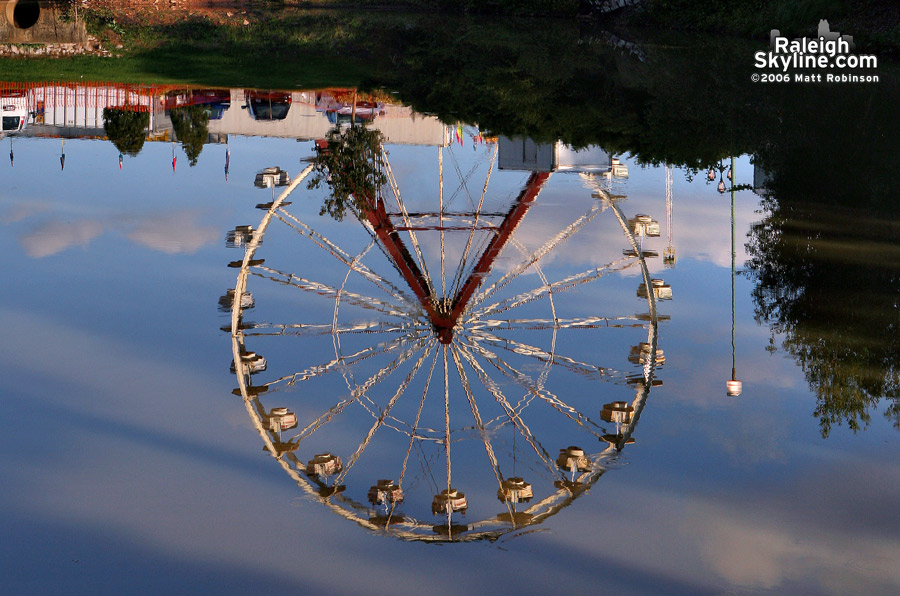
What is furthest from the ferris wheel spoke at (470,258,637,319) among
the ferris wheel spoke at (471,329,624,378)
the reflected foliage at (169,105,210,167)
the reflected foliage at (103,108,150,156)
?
the reflected foliage at (103,108,150,156)

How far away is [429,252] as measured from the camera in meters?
16.6

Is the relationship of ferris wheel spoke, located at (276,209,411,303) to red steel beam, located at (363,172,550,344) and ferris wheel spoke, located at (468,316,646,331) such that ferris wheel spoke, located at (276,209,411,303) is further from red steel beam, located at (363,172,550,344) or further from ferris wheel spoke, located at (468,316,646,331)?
ferris wheel spoke, located at (468,316,646,331)

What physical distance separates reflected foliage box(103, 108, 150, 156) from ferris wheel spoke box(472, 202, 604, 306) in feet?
35.0

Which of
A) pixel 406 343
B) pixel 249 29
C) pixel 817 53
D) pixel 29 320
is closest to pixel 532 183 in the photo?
pixel 406 343

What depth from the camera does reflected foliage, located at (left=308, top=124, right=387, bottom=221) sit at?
18.6m

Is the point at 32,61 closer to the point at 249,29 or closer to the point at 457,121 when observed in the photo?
the point at 249,29

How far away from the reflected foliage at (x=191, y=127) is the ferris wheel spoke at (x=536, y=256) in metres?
8.65

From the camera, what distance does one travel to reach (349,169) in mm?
20891

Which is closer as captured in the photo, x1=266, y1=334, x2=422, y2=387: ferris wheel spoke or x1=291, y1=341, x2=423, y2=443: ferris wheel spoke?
x1=291, y1=341, x2=423, y2=443: ferris wheel spoke

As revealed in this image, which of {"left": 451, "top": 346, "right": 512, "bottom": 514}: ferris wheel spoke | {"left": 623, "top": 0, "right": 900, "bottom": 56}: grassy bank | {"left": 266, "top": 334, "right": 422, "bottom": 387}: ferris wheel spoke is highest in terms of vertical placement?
{"left": 623, "top": 0, "right": 900, "bottom": 56}: grassy bank

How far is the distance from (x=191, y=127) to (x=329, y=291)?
12.5 m

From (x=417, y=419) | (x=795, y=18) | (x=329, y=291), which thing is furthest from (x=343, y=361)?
(x=795, y=18)

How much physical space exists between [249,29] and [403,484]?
42.6 m

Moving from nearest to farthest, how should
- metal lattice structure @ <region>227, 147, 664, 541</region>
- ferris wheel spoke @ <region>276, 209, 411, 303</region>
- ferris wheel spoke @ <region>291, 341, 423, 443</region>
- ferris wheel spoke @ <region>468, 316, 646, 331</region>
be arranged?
metal lattice structure @ <region>227, 147, 664, 541</region>
ferris wheel spoke @ <region>291, 341, 423, 443</region>
ferris wheel spoke @ <region>468, 316, 646, 331</region>
ferris wheel spoke @ <region>276, 209, 411, 303</region>
